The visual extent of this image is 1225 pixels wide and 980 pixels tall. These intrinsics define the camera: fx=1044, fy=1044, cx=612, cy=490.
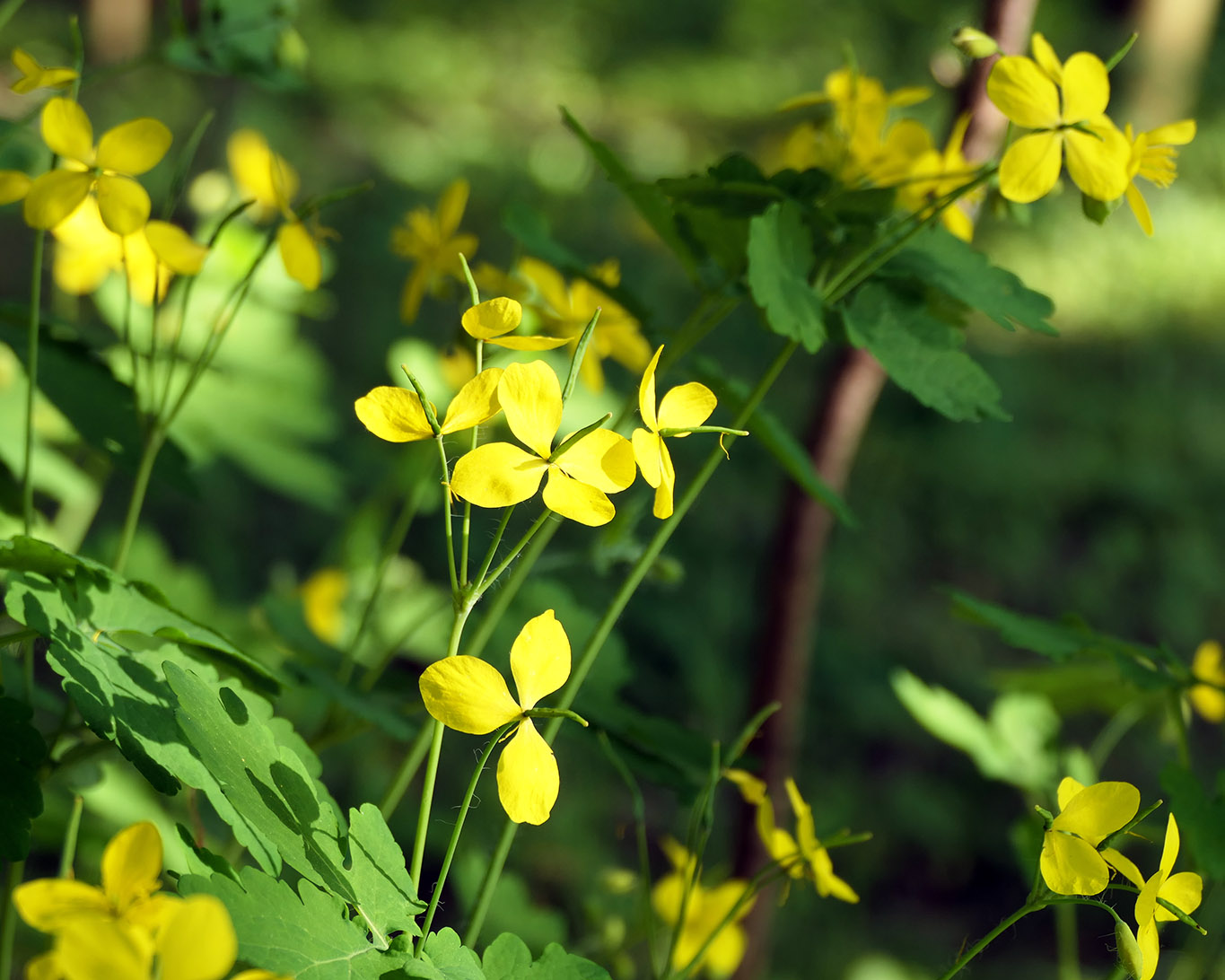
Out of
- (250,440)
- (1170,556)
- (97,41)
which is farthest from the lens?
(97,41)

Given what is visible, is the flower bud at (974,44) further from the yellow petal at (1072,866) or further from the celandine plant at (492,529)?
the yellow petal at (1072,866)

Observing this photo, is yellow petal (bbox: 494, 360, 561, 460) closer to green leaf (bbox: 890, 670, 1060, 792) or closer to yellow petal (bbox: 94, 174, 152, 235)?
yellow petal (bbox: 94, 174, 152, 235)

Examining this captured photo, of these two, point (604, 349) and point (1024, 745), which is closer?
point (604, 349)

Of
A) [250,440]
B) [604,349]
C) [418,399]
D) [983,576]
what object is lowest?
[983,576]

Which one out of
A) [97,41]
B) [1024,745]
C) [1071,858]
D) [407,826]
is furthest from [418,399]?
[97,41]

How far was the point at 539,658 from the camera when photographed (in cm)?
37

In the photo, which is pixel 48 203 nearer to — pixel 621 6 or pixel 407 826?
pixel 407 826

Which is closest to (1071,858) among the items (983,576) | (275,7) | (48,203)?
A: (48,203)

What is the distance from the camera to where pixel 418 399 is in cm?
39

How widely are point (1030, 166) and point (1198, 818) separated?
325 millimetres

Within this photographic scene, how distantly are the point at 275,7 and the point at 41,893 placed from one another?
54cm

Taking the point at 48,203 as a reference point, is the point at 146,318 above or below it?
below

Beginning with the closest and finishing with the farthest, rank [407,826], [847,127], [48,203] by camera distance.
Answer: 1. [48,203]
2. [847,127]
3. [407,826]

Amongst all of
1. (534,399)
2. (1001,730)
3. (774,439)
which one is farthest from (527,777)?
(1001,730)
